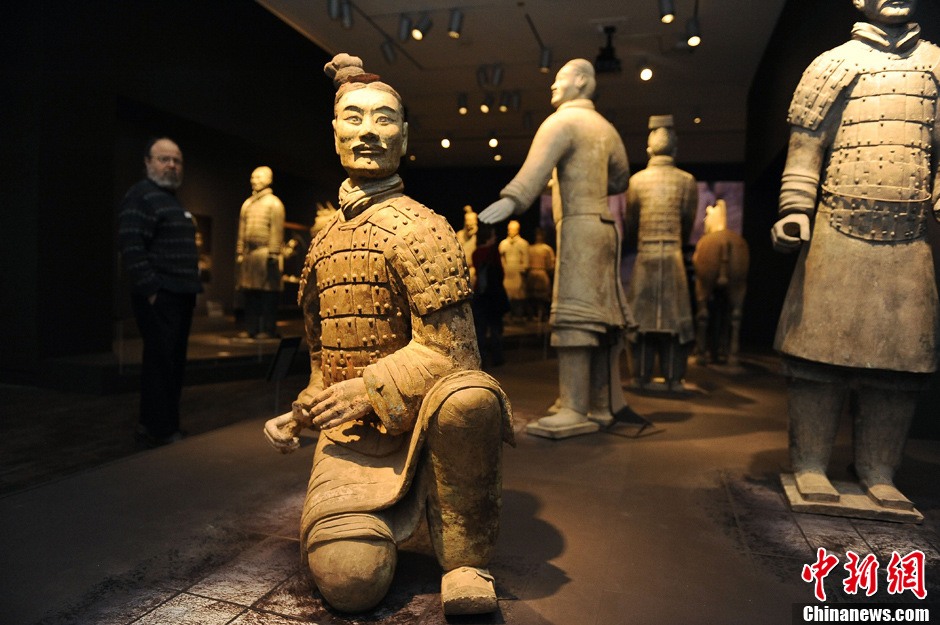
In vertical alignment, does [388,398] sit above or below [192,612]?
above

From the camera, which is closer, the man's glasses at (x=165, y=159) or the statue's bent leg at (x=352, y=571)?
the statue's bent leg at (x=352, y=571)

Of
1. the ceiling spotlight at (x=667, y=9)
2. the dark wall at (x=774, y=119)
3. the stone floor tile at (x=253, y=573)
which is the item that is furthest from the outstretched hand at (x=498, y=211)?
the ceiling spotlight at (x=667, y=9)

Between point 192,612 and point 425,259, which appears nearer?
point 192,612

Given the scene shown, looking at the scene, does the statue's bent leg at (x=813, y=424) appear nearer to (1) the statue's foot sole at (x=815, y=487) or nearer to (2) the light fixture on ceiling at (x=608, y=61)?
(1) the statue's foot sole at (x=815, y=487)

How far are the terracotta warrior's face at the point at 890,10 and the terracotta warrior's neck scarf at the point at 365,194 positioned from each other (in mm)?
2293

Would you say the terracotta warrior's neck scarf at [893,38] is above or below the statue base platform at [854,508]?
above

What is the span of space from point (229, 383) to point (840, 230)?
216 inches

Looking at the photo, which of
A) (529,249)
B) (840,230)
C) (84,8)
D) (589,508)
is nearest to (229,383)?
(84,8)

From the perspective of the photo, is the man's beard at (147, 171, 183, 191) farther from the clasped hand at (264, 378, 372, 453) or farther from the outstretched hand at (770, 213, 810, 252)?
the outstretched hand at (770, 213, 810, 252)

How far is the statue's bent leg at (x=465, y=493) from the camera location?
1921mm

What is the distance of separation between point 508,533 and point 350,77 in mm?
1813

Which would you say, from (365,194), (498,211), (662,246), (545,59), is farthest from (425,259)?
(545,59)

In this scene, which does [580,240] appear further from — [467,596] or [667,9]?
[667,9]

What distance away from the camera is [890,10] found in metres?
2.90
